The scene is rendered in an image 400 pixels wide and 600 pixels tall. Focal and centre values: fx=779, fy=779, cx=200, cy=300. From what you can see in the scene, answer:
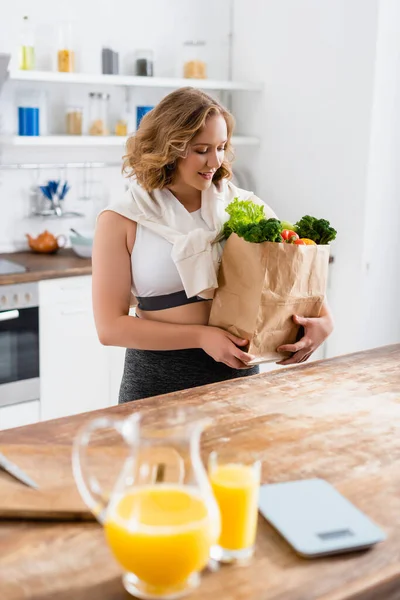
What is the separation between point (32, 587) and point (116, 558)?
0.38 ft

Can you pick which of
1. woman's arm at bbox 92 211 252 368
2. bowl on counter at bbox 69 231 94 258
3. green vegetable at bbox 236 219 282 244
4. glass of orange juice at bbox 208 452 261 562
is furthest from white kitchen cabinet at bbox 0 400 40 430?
glass of orange juice at bbox 208 452 261 562

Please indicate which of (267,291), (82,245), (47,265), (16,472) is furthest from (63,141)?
(16,472)

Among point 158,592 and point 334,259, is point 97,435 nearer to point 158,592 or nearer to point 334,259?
point 158,592

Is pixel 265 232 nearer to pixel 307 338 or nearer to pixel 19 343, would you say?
pixel 307 338

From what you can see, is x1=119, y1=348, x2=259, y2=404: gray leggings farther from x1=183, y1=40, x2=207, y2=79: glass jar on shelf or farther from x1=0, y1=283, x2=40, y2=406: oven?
x1=183, y1=40, x2=207, y2=79: glass jar on shelf

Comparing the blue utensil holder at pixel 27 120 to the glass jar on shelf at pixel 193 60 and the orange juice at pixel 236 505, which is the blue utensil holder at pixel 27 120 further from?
the orange juice at pixel 236 505

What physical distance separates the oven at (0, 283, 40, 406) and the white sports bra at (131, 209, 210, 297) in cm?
126

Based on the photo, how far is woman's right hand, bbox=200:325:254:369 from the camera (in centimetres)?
183

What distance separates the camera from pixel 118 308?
6.40ft

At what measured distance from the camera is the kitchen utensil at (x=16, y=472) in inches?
48.8

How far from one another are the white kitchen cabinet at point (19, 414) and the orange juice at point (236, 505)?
228 cm

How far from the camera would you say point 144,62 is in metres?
3.78

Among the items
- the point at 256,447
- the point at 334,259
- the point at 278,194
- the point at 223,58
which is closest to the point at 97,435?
the point at 256,447

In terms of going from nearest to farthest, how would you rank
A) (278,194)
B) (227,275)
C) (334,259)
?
1. (227,275)
2. (334,259)
3. (278,194)
